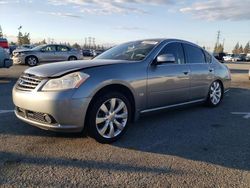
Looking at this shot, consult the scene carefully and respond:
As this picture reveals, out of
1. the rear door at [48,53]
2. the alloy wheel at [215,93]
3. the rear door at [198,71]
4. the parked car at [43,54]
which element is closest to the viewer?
the rear door at [198,71]

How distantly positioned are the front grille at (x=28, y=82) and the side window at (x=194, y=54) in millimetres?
3089

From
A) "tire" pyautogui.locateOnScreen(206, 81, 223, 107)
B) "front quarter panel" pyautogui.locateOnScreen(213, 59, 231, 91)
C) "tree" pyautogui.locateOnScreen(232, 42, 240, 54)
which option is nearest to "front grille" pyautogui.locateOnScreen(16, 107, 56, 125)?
"tire" pyautogui.locateOnScreen(206, 81, 223, 107)

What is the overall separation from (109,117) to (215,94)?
3503 millimetres

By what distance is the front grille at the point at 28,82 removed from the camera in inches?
158

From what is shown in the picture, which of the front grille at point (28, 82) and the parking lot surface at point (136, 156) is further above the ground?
the front grille at point (28, 82)

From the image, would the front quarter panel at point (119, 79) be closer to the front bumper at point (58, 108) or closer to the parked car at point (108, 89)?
the parked car at point (108, 89)

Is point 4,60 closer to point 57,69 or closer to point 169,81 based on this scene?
point 57,69

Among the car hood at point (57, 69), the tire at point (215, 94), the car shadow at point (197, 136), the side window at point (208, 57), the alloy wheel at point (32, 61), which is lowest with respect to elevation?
the car shadow at point (197, 136)

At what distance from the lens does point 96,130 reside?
4.07 m

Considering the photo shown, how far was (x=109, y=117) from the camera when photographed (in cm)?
424

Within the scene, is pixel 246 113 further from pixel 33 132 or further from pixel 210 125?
pixel 33 132

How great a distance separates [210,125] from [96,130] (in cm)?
229

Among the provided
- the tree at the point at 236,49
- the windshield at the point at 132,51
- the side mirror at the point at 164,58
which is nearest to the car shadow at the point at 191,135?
the side mirror at the point at 164,58

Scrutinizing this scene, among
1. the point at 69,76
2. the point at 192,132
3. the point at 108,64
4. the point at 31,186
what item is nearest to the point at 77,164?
the point at 31,186
